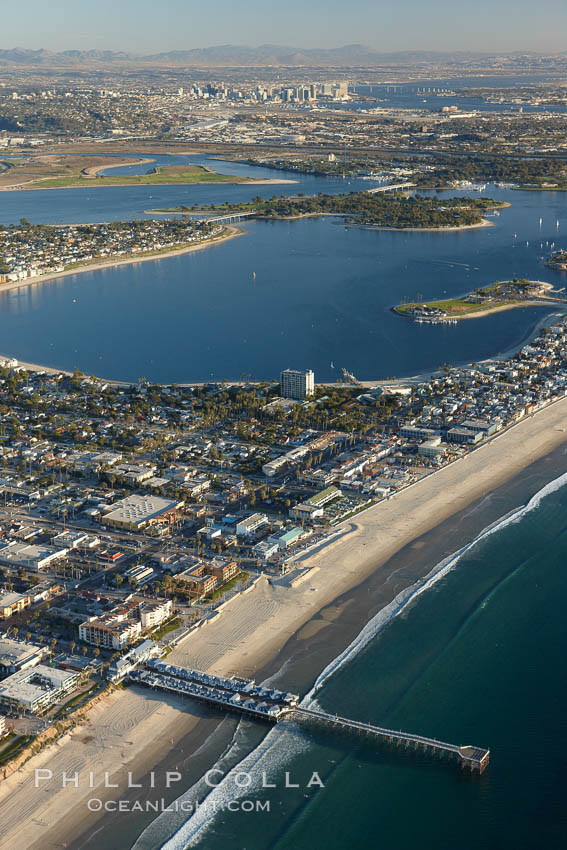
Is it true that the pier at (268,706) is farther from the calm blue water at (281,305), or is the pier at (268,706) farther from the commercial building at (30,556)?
the calm blue water at (281,305)

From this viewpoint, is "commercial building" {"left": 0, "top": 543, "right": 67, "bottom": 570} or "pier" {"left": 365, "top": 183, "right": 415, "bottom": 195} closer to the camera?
Result: "commercial building" {"left": 0, "top": 543, "right": 67, "bottom": 570}

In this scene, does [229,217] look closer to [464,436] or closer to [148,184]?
[148,184]

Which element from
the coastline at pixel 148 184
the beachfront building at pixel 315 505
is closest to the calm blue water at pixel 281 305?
the beachfront building at pixel 315 505

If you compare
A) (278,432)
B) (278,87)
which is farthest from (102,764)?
(278,87)

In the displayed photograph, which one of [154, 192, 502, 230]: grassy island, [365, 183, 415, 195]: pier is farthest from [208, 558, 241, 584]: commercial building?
[365, 183, 415, 195]: pier

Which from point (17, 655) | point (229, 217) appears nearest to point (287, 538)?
point (17, 655)

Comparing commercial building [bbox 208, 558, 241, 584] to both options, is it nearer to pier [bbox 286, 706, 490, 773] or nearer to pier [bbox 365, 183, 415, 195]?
pier [bbox 286, 706, 490, 773]
